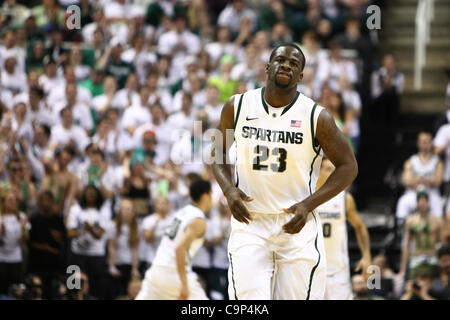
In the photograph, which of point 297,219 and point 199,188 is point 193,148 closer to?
point 199,188

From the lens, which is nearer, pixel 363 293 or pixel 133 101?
pixel 363 293

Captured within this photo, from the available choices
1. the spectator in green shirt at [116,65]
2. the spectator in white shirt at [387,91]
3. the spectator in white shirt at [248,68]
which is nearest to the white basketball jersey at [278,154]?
the spectator in white shirt at [248,68]

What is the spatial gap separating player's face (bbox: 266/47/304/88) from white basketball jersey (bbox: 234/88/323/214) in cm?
21

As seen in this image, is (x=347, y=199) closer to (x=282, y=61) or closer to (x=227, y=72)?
(x=282, y=61)

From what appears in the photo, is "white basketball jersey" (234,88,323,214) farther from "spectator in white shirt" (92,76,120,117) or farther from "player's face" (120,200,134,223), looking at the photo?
"spectator in white shirt" (92,76,120,117)

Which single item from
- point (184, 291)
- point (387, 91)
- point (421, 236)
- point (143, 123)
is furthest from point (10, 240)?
point (387, 91)

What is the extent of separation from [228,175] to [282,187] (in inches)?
16.8

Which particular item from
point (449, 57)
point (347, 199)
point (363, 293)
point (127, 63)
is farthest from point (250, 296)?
point (449, 57)

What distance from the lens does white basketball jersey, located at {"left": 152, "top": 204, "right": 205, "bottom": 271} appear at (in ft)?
27.2

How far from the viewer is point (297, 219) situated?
5906mm

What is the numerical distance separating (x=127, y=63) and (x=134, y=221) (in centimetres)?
372

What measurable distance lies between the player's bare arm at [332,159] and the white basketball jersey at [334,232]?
2.69m
